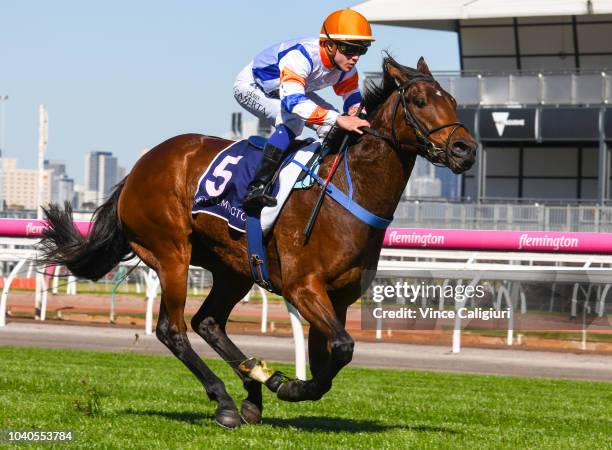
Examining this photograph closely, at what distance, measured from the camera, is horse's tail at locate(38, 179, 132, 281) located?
7.03 metres

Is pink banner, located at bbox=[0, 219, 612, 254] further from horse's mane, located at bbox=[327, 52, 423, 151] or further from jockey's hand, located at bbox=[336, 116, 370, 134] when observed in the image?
jockey's hand, located at bbox=[336, 116, 370, 134]

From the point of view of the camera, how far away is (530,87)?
23859 mm

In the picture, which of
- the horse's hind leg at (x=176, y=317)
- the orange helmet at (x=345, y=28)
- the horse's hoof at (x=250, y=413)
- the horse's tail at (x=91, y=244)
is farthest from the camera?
the horse's tail at (x=91, y=244)

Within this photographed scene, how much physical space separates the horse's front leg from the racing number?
2.54ft

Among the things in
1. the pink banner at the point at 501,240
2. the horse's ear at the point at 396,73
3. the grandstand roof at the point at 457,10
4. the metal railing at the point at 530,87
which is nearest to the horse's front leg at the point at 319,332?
the horse's ear at the point at 396,73

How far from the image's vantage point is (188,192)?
6535 mm

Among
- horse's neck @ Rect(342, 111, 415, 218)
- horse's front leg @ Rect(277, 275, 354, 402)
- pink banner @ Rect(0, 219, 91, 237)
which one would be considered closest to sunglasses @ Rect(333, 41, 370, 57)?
horse's neck @ Rect(342, 111, 415, 218)

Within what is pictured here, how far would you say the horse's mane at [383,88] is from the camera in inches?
233

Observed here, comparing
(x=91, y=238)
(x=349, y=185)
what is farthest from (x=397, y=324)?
(x=349, y=185)

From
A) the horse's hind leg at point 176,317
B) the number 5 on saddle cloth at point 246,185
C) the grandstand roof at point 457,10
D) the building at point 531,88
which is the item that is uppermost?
the grandstand roof at point 457,10

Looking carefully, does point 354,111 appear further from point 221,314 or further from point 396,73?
point 221,314

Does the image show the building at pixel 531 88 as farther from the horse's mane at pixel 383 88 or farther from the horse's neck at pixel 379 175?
the horse's neck at pixel 379 175

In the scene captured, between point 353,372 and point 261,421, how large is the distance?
13.3ft

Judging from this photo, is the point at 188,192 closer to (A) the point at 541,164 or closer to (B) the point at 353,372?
(B) the point at 353,372
